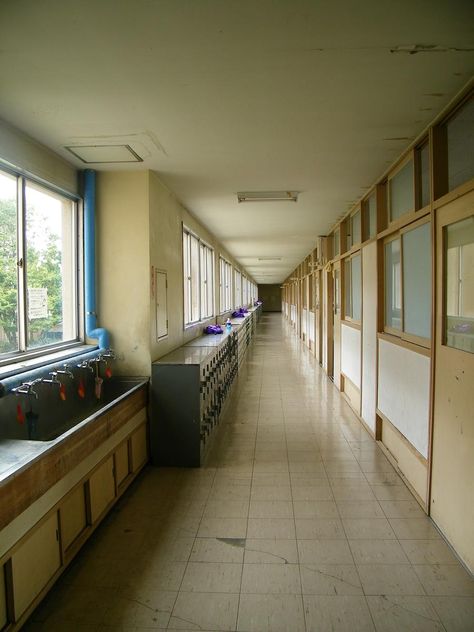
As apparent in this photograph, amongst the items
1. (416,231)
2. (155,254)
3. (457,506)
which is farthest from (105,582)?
(416,231)

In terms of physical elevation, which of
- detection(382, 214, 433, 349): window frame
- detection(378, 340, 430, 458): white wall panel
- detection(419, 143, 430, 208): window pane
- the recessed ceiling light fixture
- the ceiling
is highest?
the recessed ceiling light fixture

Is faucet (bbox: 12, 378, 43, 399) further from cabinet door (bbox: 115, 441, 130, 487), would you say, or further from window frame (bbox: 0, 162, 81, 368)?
cabinet door (bbox: 115, 441, 130, 487)

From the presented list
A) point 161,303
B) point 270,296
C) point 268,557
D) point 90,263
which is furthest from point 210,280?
point 270,296

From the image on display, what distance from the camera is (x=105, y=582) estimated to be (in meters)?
2.12

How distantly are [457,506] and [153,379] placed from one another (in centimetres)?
244

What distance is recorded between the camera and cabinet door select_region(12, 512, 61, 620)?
5.72ft

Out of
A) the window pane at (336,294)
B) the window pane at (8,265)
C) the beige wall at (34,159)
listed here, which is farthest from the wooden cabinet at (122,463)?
the window pane at (336,294)

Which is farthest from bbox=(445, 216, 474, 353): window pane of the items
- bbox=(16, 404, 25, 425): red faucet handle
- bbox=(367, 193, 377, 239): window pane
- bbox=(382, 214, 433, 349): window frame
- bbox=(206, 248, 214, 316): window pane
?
bbox=(206, 248, 214, 316): window pane

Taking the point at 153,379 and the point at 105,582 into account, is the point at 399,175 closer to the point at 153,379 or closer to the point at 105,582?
the point at 153,379

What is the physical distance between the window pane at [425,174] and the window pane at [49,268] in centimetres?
281

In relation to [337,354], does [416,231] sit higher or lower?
higher

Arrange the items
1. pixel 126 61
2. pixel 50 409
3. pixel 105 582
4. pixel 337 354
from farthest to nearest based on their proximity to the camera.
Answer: pixel 337 354
pixel 50 409
pixel 105 582
pixel 126 61

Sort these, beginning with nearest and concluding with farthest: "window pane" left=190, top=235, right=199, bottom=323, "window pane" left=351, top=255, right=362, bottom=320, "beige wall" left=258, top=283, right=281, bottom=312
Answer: "window pane" left=351, top=255, right=362, bottom=320, "window pane" left=190, top=235, right=199, bottom=323, "beige wall" left=258, top=283, right=281, bottom=312

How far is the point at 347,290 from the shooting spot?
599cm
